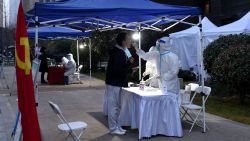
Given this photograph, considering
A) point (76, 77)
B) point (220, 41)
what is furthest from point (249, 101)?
point (76, 77)

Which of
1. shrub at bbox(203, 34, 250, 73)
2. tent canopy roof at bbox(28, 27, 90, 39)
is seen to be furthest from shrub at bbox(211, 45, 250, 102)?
tent canopy roof at bbox(28, 27, 90, 39)

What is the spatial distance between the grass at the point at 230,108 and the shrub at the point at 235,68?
496mm

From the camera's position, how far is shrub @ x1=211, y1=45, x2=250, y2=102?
1212 centimetres

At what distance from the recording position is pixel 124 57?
336 inches

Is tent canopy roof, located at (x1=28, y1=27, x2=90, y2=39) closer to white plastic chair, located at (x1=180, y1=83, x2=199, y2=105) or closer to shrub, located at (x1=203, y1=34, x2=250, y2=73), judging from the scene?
shrub, located at (x1=203, y1=34, x2=250, y2=73)

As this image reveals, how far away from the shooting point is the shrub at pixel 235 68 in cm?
1212

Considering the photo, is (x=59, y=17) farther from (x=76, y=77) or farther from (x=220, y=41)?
(x=76, y=77)

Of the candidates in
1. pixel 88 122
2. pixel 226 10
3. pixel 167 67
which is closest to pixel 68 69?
pixel 88 122

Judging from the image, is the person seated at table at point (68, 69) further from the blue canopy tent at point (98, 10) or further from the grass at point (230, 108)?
the blue canopy tent at point (98, 10)

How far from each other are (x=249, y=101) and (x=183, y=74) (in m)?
7.86

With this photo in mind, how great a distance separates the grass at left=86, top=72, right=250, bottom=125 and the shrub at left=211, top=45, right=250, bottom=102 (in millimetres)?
496

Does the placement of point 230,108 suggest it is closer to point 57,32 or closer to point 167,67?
point 167,67

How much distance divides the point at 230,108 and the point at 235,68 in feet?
3.73

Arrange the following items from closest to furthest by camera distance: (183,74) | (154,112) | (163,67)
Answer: (154,112) < (163,67) < (183,74)
